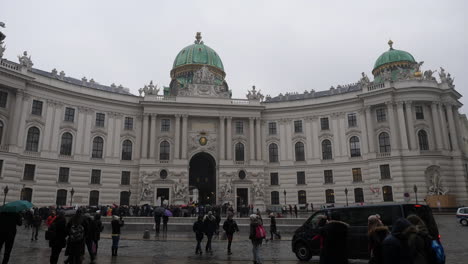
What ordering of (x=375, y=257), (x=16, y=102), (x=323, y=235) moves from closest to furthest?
(x=375, y=257), (x=323, y=235), (x=16, y=102)

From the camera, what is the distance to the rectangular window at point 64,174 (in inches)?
1651

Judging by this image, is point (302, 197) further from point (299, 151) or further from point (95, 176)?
point (95, 176)

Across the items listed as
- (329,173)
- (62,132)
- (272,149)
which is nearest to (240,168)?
(272,149)

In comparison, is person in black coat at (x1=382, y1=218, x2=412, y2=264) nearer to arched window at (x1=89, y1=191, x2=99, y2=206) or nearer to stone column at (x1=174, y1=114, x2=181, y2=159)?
stone column at (x1=174, y1=114, x2=181, y2=159)

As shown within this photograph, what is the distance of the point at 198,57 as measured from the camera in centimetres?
5844

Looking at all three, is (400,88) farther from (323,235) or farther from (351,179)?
(323,235)

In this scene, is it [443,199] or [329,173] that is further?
[329,173]

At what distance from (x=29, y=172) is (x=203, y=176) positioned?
75.8 ft

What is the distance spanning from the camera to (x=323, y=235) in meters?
6.83

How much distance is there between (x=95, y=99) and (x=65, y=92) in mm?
3869

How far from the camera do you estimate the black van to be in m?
11.5

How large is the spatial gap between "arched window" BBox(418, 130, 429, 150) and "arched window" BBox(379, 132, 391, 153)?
158 inches

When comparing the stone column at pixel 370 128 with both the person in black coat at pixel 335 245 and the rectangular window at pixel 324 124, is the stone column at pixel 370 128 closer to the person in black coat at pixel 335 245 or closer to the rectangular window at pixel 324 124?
the rectangular window at pixel 324 124

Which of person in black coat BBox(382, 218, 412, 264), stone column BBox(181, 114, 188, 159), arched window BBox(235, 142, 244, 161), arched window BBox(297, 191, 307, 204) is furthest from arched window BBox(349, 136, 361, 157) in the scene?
person in black coat BBox(382, 218, 412, 264)
